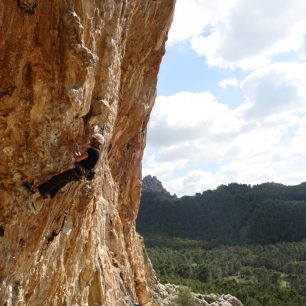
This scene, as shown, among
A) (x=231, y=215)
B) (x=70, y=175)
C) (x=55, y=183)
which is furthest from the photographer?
(x=231, y=215)

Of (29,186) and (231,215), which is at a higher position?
(231,215)

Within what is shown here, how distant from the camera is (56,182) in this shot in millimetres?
8758

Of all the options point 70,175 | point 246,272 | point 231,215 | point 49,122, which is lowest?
point 246,272

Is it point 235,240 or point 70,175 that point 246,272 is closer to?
point 235,240

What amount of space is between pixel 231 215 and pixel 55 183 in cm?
16135

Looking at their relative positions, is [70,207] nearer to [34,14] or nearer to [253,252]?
[34,14]

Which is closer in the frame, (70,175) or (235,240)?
(70,175)

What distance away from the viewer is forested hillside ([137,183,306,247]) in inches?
5719

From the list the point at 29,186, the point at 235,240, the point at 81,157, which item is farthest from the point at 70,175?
the point at 235,240

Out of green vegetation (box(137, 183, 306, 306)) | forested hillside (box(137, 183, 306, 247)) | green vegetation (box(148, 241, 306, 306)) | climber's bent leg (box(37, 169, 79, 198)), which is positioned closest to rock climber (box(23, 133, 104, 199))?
climber's bent leg (box(37, 169, 79, 198))

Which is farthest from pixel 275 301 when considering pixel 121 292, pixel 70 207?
pixel 70 207

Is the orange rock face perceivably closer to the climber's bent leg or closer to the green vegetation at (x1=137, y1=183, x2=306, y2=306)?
the climber's bent leg

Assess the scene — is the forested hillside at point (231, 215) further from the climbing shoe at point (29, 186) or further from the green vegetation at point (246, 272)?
the climbing shoe at point (29, 186)

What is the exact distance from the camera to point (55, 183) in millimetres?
8750
